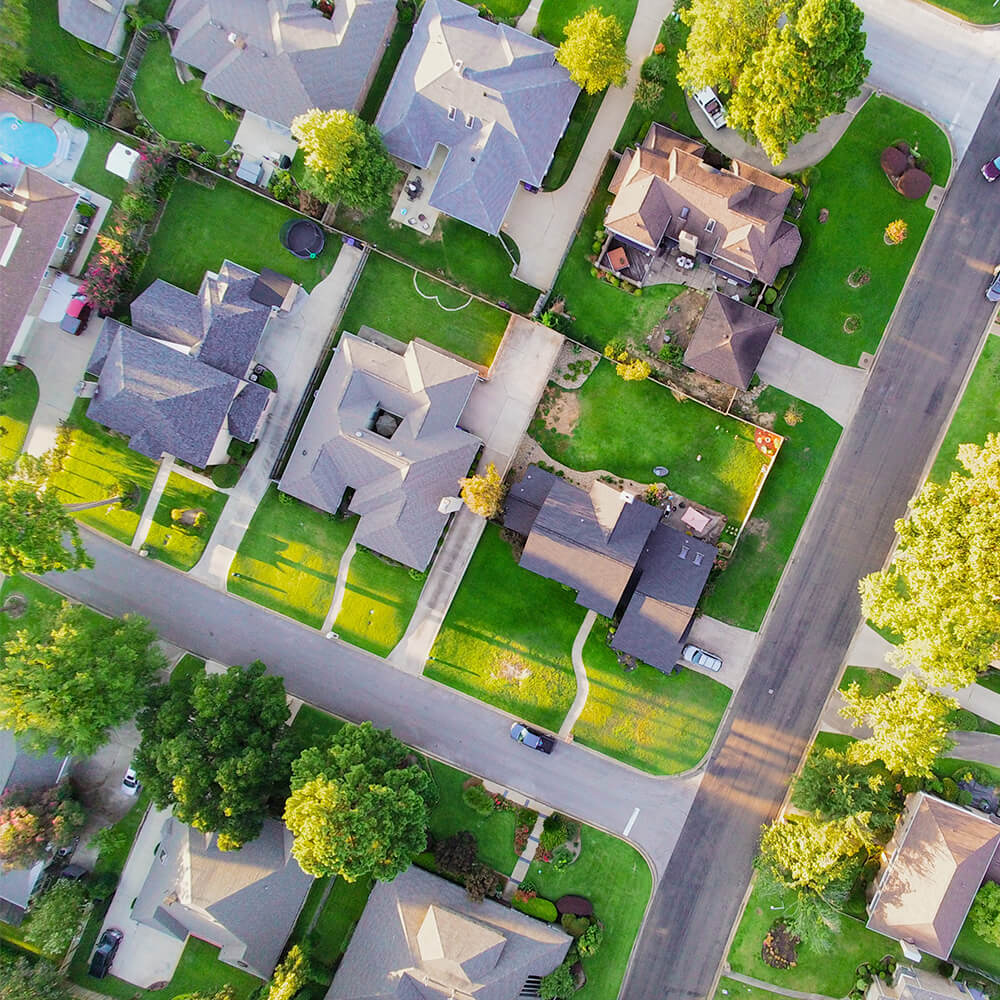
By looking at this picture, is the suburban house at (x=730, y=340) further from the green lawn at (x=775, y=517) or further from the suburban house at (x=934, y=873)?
the suburban house at (x=934, y=873)

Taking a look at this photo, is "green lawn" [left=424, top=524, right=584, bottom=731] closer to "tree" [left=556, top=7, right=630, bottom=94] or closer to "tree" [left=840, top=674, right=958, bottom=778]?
"tree" [left=840, top=674, right=958, bottom=778]

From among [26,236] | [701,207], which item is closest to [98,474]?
[26,236]

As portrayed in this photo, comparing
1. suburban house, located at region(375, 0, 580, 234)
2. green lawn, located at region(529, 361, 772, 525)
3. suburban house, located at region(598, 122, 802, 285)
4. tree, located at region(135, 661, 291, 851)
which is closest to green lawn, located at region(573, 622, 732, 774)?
green lawn, located at region(529, 361, 772, 525)

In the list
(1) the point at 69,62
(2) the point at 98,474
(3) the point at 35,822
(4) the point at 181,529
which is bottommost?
(3) the point at 35,822

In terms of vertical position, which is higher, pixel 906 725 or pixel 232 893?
pixel 906 725

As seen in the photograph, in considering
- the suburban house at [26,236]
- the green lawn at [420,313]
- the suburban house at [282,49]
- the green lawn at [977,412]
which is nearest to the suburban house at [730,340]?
the green lawn at [420,313]

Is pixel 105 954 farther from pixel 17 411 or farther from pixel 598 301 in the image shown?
pixel 598 301

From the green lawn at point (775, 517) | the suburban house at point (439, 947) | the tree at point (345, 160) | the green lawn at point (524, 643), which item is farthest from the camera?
the green lawn at point (524, 643)
